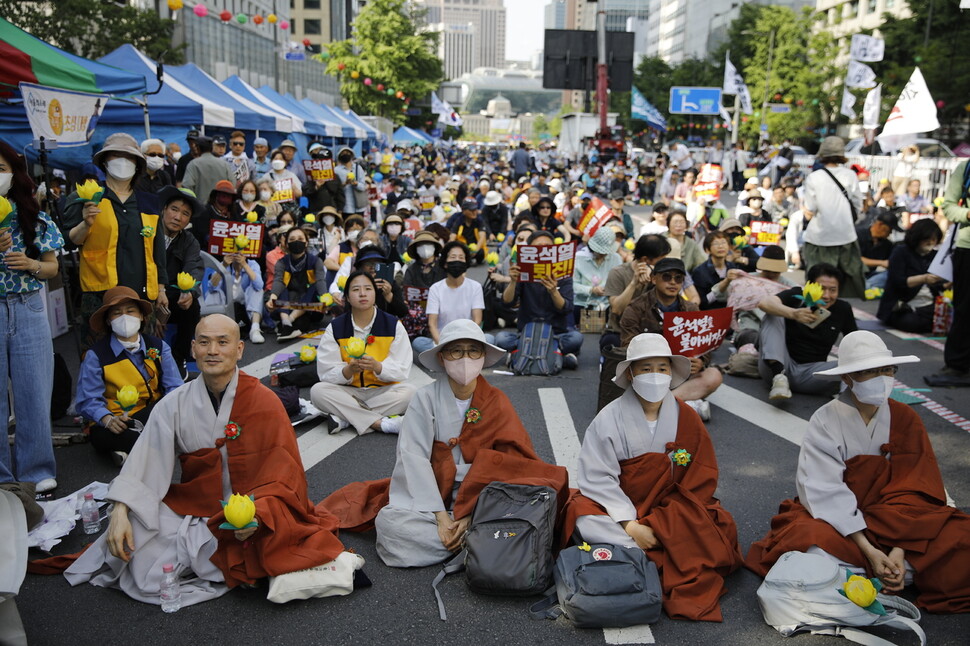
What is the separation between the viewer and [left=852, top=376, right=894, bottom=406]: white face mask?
419 cm

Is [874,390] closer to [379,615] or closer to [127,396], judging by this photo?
[379,615]

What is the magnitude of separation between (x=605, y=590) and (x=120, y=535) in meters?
2.24

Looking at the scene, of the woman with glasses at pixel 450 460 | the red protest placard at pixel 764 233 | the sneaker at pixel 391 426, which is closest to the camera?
the woman with glasses at pixel 450 460

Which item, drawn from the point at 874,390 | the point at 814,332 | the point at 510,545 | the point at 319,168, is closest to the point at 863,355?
the point at 874,390

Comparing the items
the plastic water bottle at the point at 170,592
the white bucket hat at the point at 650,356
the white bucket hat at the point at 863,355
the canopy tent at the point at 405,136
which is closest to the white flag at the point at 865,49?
the white bucket hat at the point at 863,355

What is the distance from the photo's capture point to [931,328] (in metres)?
10.0

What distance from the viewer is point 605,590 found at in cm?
383

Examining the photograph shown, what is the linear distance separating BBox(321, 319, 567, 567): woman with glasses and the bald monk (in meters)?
0.36

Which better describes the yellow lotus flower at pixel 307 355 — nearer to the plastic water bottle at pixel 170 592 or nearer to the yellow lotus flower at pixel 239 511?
the plastic water bottle at pixel 170 592

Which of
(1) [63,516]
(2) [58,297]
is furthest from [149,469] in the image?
(2) [58,297]

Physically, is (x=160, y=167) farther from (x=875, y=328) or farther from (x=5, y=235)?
(x=875, y=328)

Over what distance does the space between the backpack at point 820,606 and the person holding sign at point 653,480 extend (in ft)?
0.96

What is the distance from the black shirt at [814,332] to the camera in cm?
737

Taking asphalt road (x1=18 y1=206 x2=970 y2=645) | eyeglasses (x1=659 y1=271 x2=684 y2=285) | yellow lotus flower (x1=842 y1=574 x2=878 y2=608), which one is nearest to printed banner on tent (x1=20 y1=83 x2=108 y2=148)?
asphalt road (x1=18 y1=206 x2=970 y2=645)
